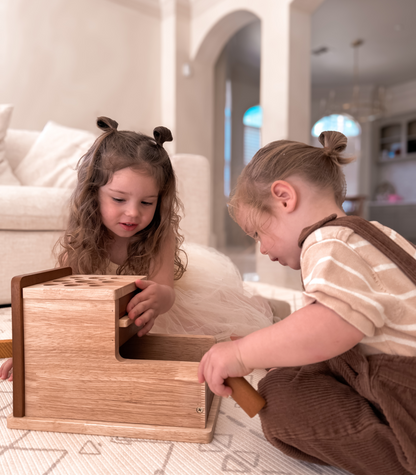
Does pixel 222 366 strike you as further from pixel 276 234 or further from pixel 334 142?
pixel 334 142

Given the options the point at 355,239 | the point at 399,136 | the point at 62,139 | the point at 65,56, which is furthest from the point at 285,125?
the point at 399,136

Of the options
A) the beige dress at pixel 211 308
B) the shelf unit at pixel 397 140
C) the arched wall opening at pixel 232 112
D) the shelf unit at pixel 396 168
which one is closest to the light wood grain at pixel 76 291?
the beige dress at pixel 211 308

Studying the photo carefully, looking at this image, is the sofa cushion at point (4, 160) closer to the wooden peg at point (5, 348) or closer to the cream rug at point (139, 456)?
the wooden peg at point (5, 348)

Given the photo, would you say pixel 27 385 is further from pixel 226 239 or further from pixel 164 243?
pixel 226 239

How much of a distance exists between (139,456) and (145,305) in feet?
0.80

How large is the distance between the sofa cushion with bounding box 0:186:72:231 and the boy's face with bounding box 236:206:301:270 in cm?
93

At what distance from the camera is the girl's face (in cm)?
94

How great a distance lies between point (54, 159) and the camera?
6.23 feet

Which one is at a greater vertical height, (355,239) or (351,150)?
(351,150)

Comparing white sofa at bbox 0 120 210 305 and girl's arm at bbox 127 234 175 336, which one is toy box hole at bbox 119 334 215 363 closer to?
girl's arm at bbox 127 234 175 336

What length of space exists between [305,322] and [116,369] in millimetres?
313

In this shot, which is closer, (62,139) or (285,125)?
(62,139)

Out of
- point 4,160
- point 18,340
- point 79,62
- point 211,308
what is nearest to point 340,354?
point 18,340

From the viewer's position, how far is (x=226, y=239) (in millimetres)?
4703
